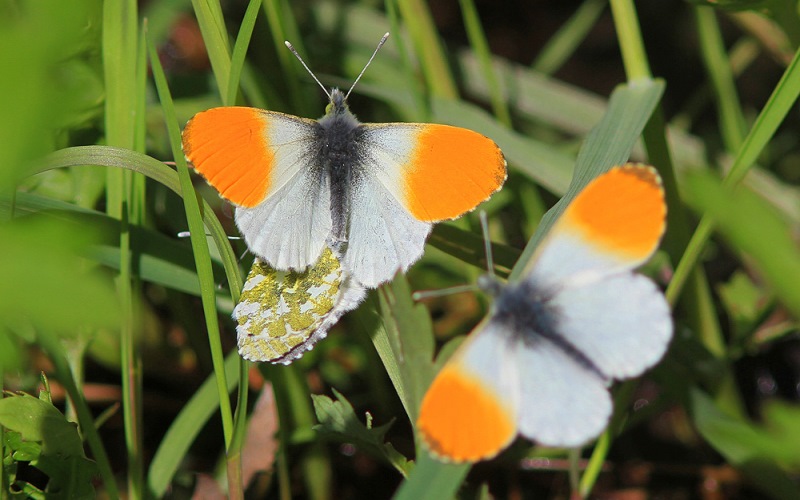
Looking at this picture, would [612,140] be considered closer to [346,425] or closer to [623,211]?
[623,211]

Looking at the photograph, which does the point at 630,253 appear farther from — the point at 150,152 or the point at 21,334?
the point at 150,152

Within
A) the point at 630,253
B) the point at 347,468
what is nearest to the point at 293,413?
the point at 347,468

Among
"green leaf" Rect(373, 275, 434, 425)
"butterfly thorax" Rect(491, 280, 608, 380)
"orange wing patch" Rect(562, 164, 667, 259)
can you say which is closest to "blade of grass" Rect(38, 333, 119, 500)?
"green leaf" Rect(373, 275, 434, 425)

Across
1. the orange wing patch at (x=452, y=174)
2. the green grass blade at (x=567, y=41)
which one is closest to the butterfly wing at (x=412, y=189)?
the orange wing patch at (x=452, y=174)

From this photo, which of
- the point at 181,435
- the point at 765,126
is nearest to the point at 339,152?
the point at 181,435

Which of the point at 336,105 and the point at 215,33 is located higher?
the point at 215,33

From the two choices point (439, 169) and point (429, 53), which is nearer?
point (439, 169)
